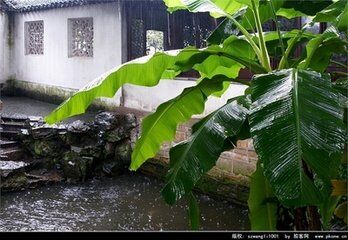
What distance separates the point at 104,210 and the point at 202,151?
9.10 ft

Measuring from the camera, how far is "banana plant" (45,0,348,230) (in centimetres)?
88

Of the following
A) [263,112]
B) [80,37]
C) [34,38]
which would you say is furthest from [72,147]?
[263,112]

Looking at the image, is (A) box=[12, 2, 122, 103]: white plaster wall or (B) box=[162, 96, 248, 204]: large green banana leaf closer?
(B) box=[162, 96, 248, 204]: large green banana leaf

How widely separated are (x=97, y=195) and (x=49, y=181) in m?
0.66

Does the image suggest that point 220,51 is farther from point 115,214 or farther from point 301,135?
point 115,214

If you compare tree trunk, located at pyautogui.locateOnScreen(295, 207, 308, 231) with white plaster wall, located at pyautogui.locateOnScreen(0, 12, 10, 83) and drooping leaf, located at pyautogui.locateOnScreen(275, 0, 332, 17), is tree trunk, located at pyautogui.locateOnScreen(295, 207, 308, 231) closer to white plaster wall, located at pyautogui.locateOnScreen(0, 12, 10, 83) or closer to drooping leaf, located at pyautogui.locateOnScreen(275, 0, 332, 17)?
drooping leaf, located at pyautogui.locateOnScreen(275, 0, 332, 17)

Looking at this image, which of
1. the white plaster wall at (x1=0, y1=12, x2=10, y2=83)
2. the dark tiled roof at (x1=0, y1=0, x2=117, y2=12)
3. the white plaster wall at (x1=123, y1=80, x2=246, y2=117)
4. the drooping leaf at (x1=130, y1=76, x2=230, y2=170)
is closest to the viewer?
the drooping leaf at (x1=130, y1=76, x2=230, y2=170)

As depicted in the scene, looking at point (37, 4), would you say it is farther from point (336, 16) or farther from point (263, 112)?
point (263, 112)

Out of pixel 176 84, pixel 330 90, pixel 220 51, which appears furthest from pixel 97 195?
pixel 330 90

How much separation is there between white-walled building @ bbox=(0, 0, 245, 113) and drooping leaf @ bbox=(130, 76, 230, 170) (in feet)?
7.31

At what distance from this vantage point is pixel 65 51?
585 centimetres

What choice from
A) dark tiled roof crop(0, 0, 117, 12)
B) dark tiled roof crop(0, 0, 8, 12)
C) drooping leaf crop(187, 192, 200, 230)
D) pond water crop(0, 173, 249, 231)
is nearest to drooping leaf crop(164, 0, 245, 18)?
drooping leaf crop(187, 192, 200, 230)

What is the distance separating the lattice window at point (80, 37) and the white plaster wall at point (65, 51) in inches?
2.9

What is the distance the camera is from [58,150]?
4785 millimetres
